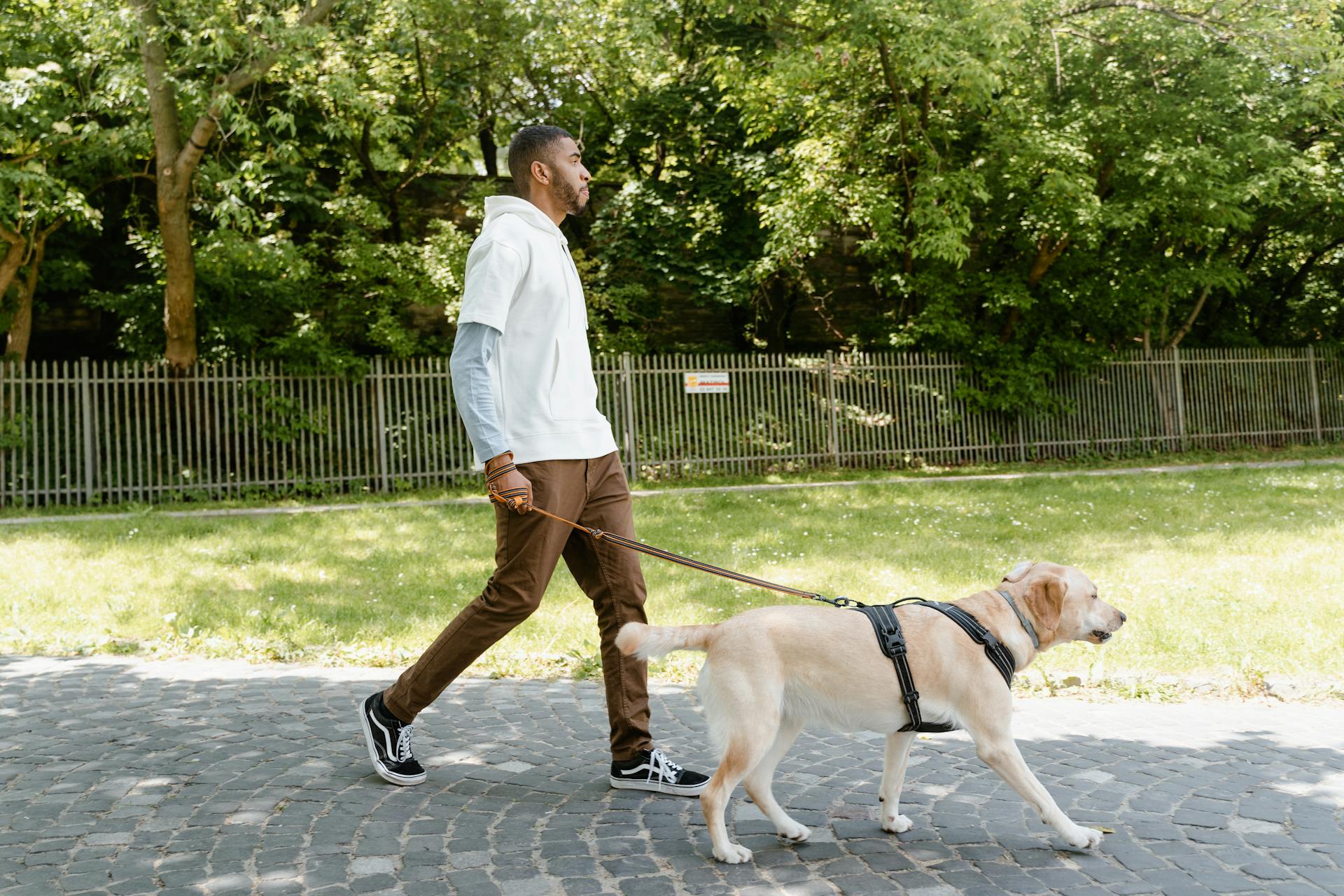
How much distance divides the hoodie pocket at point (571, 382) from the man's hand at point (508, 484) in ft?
1.04

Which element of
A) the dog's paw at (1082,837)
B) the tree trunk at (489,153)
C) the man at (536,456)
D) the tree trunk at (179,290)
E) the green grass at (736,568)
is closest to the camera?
the dog's paw at (1082,837)

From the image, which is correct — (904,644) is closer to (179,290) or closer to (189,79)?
(189,79)

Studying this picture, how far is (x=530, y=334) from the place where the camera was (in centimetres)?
426

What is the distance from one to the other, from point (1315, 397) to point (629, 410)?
14.6m

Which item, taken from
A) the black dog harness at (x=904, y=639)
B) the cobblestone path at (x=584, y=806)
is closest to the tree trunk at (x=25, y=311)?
the cobblestone path at (x=584, y=806)

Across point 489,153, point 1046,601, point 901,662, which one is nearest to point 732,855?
Result: point 901,662

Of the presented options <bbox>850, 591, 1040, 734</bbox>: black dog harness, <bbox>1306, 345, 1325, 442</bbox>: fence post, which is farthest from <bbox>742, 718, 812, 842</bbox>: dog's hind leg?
<bbox>1306, 345, 1325, 442</bbox>: fence post

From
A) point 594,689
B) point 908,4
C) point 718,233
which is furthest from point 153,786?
point 718,233

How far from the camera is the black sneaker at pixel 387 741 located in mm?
4445

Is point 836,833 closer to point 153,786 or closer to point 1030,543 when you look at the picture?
point 153,786

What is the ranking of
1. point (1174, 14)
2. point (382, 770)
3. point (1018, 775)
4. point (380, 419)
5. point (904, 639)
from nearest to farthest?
point (1018, 775) < point (904, 639) < point (382, 770) < point (380, 419) < point (1174, 14)

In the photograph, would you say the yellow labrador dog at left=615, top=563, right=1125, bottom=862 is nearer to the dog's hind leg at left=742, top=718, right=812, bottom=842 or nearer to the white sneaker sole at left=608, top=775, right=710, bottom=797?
the dog's hind leg at left=742, top=718, right=812, bottom=842

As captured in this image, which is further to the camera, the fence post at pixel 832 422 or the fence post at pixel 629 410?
the fence post at pixel 832 422

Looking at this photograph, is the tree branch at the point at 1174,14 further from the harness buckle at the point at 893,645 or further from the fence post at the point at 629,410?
the harness buckle at the point at 893,645
